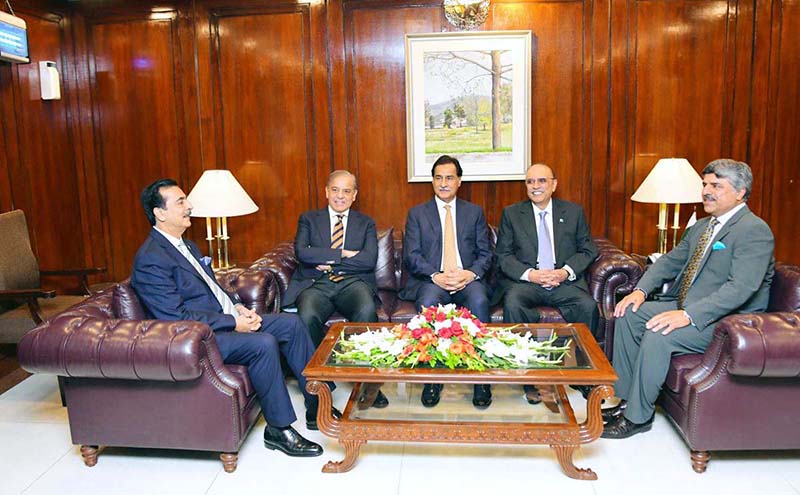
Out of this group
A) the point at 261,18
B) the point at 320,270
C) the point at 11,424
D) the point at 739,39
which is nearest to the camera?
the point at 11,424

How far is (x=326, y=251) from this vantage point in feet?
13.6

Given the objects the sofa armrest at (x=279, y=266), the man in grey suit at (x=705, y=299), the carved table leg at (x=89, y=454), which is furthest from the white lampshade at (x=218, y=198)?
the man in grey suit at (x=705, y=299)

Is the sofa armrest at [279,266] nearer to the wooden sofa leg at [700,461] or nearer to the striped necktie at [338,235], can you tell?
the striped necktie at [338,235]

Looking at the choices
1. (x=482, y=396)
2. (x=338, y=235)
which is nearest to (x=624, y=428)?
(x=482, y=396)

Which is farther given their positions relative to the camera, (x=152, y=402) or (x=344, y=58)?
(x=344, y=58)

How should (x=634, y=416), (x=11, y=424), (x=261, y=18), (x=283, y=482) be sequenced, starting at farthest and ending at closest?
(x=261, y=18) < (x=11, y=424) < (x=634, y=416) < (x=283, y=482)

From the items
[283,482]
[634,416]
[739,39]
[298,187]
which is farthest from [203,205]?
[739,39]

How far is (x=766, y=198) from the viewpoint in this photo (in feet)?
15.6

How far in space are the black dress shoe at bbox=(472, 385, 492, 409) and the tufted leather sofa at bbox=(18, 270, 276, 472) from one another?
1.07m

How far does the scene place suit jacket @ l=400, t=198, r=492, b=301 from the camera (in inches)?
170

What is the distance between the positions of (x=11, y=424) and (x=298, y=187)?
8.25ft

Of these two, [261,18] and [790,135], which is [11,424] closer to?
[261,18]

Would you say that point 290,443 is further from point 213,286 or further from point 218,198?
point 218,198

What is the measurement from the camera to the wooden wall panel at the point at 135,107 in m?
5.09
